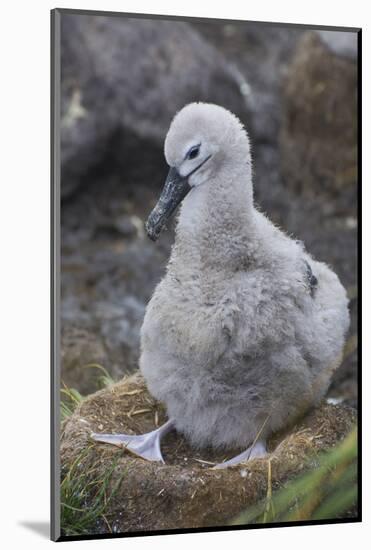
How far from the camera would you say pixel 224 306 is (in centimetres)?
425

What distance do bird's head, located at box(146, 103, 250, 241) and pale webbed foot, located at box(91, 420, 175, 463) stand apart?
0.90 meters

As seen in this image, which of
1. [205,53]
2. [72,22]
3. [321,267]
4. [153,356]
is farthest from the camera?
[205,53]

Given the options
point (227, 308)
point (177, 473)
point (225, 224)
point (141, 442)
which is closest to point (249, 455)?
point (177, 473)

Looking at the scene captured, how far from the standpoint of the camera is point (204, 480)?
171 inches

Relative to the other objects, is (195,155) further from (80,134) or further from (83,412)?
(80,134)

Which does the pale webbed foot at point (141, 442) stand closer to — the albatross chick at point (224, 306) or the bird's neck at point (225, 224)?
the albatross chick at point (224, 306)

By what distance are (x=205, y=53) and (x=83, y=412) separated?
11.7ft

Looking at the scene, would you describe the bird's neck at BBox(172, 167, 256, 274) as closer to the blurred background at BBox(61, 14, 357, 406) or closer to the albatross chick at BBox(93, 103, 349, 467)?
the albatross chick at BBox(93, 103, 349, 467)

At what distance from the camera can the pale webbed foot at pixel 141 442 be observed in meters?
4.51

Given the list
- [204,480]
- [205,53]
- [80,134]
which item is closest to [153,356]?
[204,480]

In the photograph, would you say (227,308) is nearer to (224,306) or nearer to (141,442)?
(224,306)

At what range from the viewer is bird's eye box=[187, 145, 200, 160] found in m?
4.23

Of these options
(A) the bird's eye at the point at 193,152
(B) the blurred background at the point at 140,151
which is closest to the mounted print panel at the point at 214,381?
(A) the bird's eye at the point at 193,152

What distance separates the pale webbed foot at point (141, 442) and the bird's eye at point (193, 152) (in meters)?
1.19
